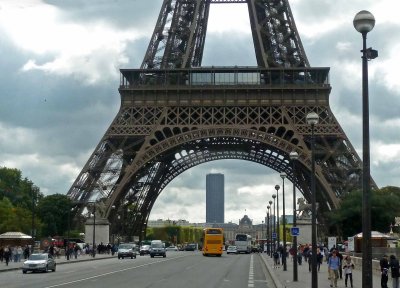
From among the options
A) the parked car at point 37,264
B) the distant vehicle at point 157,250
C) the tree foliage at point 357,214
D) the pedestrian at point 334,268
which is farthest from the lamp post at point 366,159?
the distant vehicle at point 157,250

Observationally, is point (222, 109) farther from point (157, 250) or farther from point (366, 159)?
point (366, 159)

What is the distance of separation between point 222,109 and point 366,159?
62.6m

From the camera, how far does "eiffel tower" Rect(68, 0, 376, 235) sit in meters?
77.0

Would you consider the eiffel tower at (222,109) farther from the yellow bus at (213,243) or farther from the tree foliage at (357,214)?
the yellow bus at (213,243)

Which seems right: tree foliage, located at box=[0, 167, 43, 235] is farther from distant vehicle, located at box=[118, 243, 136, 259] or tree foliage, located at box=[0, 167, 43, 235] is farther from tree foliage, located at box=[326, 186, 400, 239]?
tree foliage, located at box=[326, 186, 400, 239]

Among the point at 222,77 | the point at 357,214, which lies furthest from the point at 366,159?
the point at 222,77

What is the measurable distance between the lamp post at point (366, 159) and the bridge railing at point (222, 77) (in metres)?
61.5

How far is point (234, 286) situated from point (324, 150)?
43.6m

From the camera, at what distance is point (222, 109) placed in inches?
3162

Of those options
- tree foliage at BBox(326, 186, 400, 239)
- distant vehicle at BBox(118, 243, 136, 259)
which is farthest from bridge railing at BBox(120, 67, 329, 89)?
distant vehicle at BBox(118, 243, 136, 259)

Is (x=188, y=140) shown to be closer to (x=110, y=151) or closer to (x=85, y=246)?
(x=110, y=151)

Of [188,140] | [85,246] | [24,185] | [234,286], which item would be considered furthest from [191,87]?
[24,185]

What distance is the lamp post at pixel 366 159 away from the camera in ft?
55.2

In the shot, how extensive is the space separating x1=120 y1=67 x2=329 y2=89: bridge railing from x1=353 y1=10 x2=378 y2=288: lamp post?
61495mm
